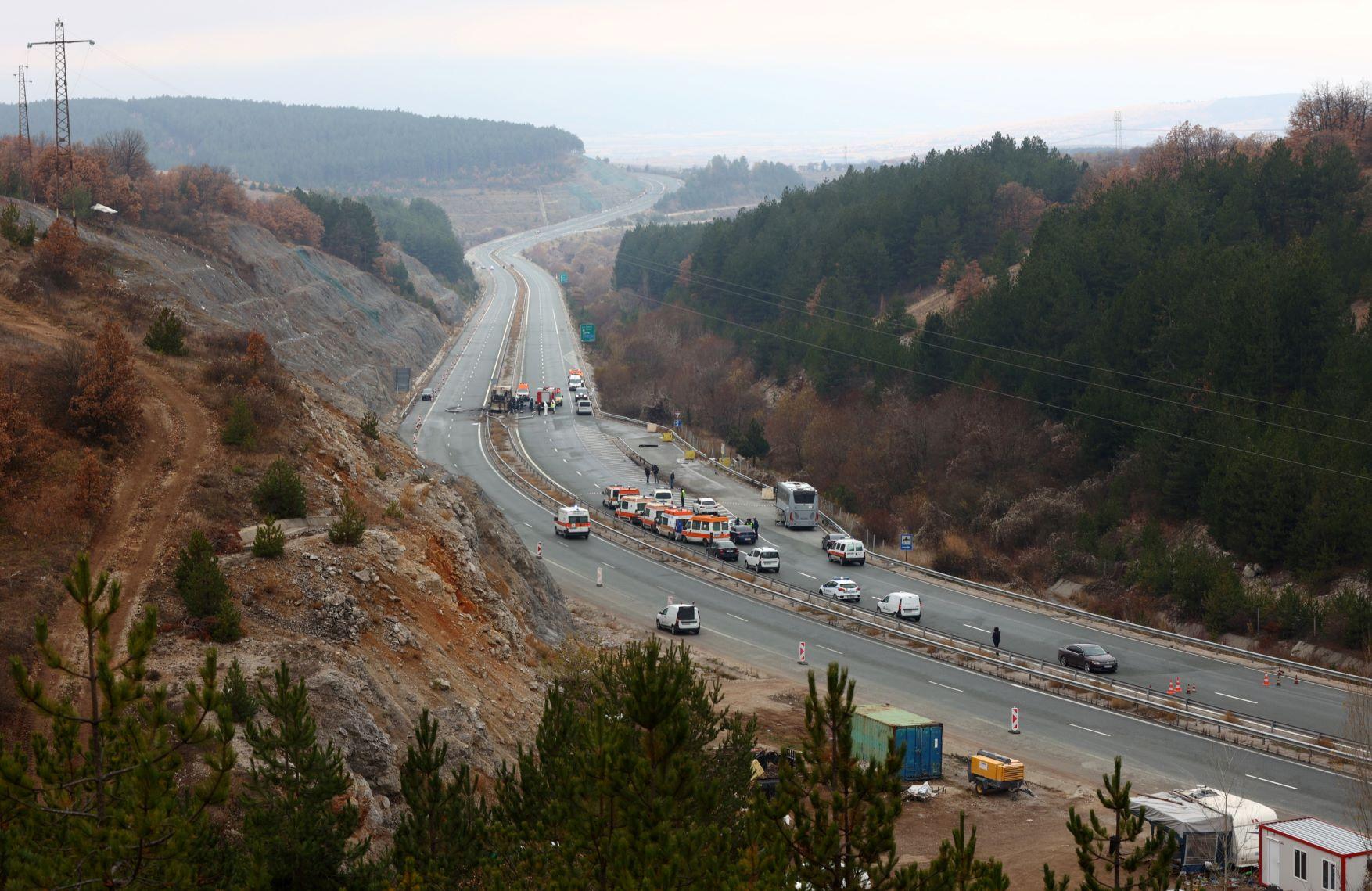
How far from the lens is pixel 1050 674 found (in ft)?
144

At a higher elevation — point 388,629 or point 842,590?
point 388,629

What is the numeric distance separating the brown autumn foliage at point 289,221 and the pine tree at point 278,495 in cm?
8452

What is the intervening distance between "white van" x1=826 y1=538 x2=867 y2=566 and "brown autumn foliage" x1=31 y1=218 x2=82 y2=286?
33902mm

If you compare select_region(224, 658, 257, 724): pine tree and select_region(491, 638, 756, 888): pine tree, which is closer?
select_region(491, 638, 756, 888): pine tree

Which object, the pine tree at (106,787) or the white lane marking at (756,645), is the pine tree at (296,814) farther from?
the white lane marking at (756,645)

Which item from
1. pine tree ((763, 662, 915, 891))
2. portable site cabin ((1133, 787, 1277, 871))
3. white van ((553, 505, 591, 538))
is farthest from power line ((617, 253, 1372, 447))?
pine tree ((763, 662, 915, 891))

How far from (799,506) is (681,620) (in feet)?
60.2

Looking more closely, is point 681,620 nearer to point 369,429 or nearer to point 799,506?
point 369,429

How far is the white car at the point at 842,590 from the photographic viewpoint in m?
53.6

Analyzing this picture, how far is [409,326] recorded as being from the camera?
420ft

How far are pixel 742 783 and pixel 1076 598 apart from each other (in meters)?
41.7

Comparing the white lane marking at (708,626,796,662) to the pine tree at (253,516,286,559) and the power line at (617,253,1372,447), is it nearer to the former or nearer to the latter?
the pine tree at (253,516,286,559)

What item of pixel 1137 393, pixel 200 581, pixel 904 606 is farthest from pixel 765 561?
pixel 200 581

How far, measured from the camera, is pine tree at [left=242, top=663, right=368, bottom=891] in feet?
50.3
